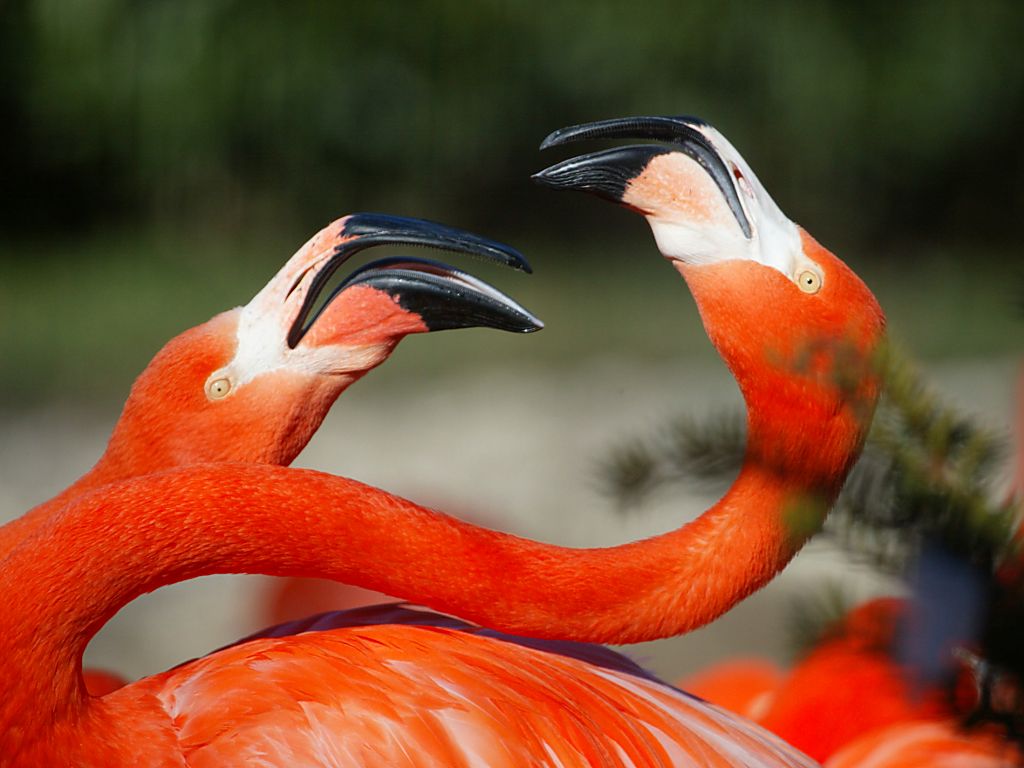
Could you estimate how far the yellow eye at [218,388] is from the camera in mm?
1400

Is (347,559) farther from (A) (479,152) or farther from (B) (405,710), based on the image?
(A) (479,152)

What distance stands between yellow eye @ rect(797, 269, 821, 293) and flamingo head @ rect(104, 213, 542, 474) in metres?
0.27

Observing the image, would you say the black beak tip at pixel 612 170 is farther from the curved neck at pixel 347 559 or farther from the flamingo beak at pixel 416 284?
the curved neck at pixel 347 559

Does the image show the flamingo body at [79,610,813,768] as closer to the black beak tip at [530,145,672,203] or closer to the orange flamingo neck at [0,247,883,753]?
the orange flamingo neck at [0,247,883,753]

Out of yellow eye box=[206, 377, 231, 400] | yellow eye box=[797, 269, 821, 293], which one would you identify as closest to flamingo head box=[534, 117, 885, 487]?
yellow eye box=[797, 269, 821, 293]

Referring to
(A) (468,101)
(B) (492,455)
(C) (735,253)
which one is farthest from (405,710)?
(A) (468,101)

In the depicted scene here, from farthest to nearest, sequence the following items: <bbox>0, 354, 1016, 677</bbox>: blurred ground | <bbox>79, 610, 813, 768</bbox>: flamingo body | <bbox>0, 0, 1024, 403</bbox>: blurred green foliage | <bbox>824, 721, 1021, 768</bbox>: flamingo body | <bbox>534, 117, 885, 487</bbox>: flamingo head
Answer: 1. <bbox>0, 0, 1024, 403</bbox>: blurred green foliage
2. <bbox>0, 354, 1016, 677</bbox>: blurred ground
3. <bbox>824, 721, 1021, 768</bbox>: flamingo body
4. <bbox>534, 117, 885, 487</bbox>: flamingo head
5. <bbox>79, 610, 813, 768</bbox>: flamingo body

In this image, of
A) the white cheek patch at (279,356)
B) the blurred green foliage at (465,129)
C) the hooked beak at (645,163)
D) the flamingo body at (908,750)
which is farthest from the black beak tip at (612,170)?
the blurred green foliage at (465,129)

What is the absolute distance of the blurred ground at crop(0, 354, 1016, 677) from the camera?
3.18 meters

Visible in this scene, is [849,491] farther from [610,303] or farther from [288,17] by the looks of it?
[288,17]

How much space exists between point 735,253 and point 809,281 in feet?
0.25

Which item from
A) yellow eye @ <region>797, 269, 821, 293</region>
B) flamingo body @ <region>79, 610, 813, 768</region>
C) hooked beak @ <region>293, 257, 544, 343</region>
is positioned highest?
Result: yellow eye @ <region>797, 269, 821, 293</region>

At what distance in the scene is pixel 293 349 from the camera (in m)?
1.40

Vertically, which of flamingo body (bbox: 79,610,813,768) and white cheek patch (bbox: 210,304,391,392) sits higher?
white cheek patch (bbox: 210,304,391,392)
